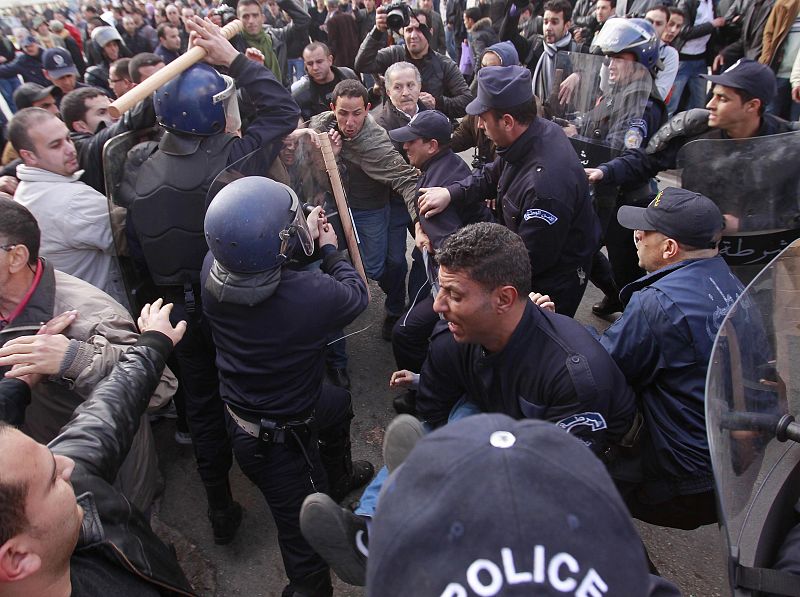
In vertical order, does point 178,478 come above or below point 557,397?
below

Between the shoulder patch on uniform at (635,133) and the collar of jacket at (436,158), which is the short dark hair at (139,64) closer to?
the collar of jacket at (436,158)

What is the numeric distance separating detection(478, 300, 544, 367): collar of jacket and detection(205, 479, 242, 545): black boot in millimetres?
1790

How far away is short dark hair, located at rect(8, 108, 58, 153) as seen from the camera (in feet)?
9.32

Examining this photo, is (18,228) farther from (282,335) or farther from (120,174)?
(282,335)

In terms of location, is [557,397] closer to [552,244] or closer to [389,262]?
[552,244]

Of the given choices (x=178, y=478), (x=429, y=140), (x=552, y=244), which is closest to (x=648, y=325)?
(x=552, y=244)

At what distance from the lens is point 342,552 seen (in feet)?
4.41

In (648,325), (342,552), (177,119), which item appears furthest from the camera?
(177,119)

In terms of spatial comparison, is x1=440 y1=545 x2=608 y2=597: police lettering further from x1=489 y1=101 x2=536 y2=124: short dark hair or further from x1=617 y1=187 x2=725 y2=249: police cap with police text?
x1=489 y1=101 x2=536 y2=124: short dark hair

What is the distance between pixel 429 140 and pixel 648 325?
73.5 inches

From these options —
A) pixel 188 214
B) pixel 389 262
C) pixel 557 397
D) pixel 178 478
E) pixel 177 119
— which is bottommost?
pixel 178 478

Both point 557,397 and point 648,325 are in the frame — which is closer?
point 557,397

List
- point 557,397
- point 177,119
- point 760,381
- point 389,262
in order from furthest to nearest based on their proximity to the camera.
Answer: point 389,262 → point 177,119 → point 557,397 → point 760,381

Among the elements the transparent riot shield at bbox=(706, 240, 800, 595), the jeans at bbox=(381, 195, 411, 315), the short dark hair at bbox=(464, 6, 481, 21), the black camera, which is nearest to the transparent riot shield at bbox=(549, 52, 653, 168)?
the jeans at bbox=(381, 195, 411, 315)
